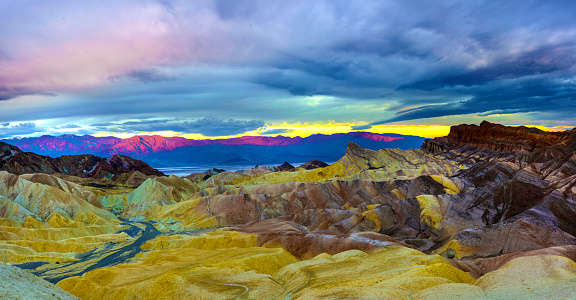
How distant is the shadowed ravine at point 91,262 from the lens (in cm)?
5706

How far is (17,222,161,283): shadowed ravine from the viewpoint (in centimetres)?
5706

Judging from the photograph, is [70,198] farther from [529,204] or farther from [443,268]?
[529,204]

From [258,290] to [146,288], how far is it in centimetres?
1249

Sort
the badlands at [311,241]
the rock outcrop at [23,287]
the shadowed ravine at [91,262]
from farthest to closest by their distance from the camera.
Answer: the shadowed ravine at [91,262] → the badlands at [311,241] → the rock outcrop at [23,287]

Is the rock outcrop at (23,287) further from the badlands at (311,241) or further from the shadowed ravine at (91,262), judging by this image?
the shadowed ravine at (91,262)

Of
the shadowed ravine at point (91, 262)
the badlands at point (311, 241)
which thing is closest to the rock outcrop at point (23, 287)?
the badlands at point (311, 241)

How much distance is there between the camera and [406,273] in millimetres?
29438

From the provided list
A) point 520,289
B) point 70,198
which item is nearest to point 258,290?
point 520,289

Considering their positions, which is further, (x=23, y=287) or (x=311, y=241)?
(x=311, y=241)

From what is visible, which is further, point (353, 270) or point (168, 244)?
point (168, 244)

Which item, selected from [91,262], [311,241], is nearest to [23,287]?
[311,241]

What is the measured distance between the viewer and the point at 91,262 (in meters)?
64.3

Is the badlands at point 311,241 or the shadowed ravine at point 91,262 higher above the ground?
the badlands at point 311,241

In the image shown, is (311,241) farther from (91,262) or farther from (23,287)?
(91,262)
